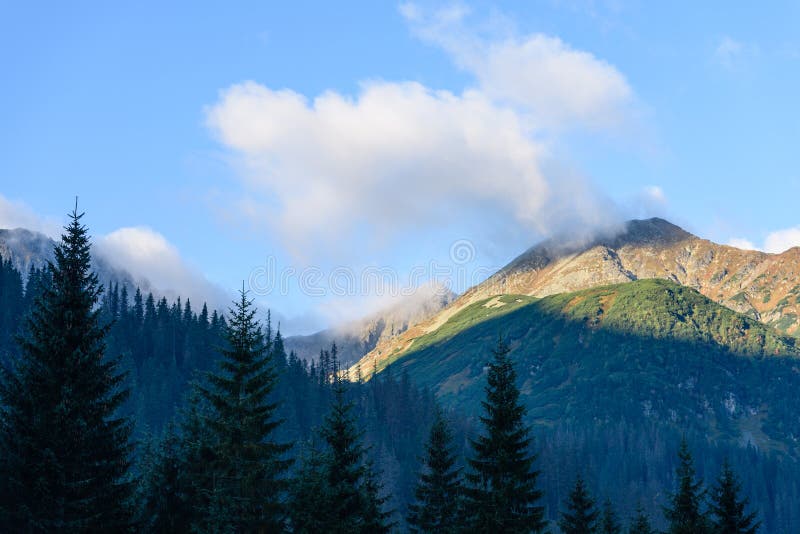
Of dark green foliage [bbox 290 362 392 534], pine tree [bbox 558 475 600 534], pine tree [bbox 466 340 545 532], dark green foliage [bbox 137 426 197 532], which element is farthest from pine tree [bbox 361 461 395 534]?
pine tree [bbox 558 475 600 534]

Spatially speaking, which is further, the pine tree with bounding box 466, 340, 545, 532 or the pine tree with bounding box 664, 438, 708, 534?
the pine tree with bounding box 664, 438, 708, 534

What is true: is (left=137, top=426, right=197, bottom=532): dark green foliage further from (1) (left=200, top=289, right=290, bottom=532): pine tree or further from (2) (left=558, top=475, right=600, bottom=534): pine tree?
(2) (left=558, top=475, right=600, bottom=534): pine tree

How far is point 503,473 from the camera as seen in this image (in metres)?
47.7

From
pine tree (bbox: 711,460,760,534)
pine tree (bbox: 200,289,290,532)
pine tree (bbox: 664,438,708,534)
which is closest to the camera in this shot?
pine tree (bbox: 200,289,290,532)

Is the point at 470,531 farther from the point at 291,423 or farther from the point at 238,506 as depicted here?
the point at 291,423

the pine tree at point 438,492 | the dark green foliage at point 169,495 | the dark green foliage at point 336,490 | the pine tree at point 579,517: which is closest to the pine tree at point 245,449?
the dark green foliage at point 336,490

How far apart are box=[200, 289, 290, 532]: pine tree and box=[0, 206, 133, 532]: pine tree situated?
5698mm

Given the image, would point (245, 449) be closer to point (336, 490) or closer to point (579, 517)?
point (336, 490)

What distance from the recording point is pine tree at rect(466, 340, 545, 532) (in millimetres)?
46688

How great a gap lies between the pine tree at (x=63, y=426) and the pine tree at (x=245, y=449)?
5698mm

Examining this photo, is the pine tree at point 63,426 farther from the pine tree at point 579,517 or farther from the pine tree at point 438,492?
the pine tree at point 579,517

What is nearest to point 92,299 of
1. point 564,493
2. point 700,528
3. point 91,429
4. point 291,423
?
point 91,429

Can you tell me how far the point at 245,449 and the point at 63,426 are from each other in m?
9.75

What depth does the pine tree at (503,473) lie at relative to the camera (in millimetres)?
46688
